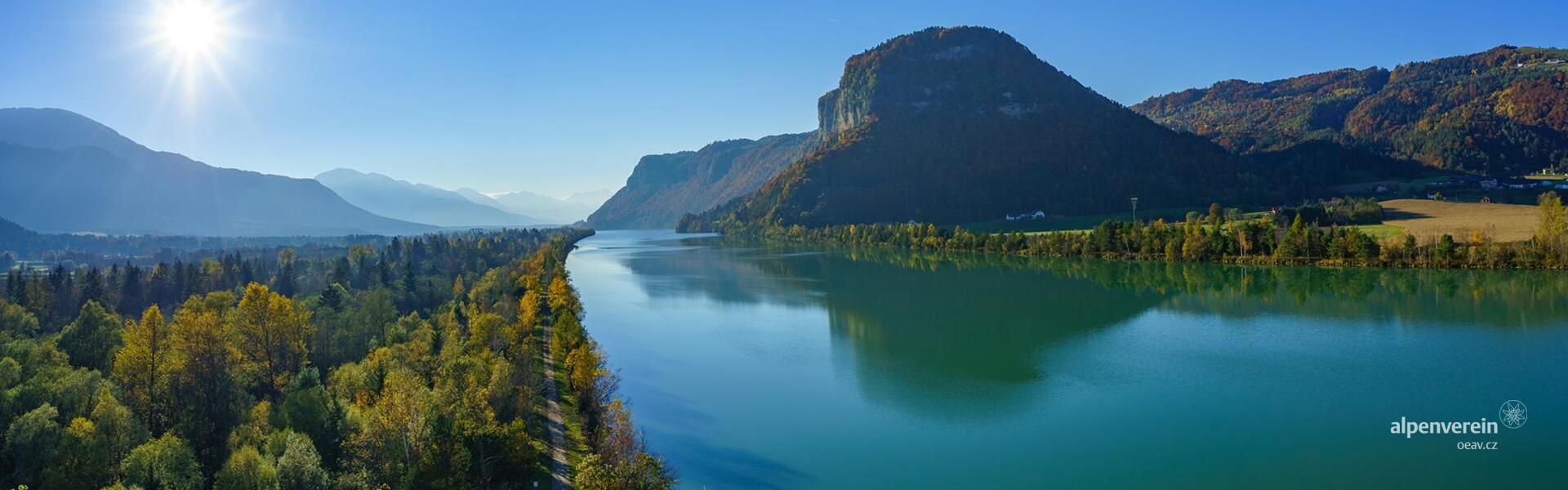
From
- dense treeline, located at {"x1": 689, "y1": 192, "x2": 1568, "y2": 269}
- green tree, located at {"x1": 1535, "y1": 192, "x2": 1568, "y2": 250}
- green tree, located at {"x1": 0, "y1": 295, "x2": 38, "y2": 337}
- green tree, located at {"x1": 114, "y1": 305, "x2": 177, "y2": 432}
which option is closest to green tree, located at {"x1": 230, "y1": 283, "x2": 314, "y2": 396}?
green tree, located at {"x1": 114, "y1": 305, "x2": 177, "y2": 432}

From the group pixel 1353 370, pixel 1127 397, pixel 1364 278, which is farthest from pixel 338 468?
pixel 1364 278

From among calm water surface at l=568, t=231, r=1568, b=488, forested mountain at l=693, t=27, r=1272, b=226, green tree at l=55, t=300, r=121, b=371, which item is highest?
forested mountain at l=693, t=27, r=1272, b=226

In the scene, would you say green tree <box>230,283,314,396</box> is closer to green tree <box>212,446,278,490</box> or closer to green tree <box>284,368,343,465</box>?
green tree <box>284,368,343,465</box>

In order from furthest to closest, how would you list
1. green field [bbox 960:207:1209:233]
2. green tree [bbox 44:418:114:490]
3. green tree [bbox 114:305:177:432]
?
1. green field [bbox 960:207:1209:233]
2. green tree [bbox 114:305:177:432]
3. green tree [bbox 44:418:114:490]

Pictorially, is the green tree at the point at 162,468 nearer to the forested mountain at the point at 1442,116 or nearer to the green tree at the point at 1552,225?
the green tree at the point at 1552,225

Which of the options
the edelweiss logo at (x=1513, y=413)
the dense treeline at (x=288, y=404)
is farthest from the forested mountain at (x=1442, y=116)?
the dense treeline at (x=288, y=404)

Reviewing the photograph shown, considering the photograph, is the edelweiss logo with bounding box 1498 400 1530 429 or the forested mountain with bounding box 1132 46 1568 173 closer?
the edelweiss logo with bounding box 1498 400 1530 429
